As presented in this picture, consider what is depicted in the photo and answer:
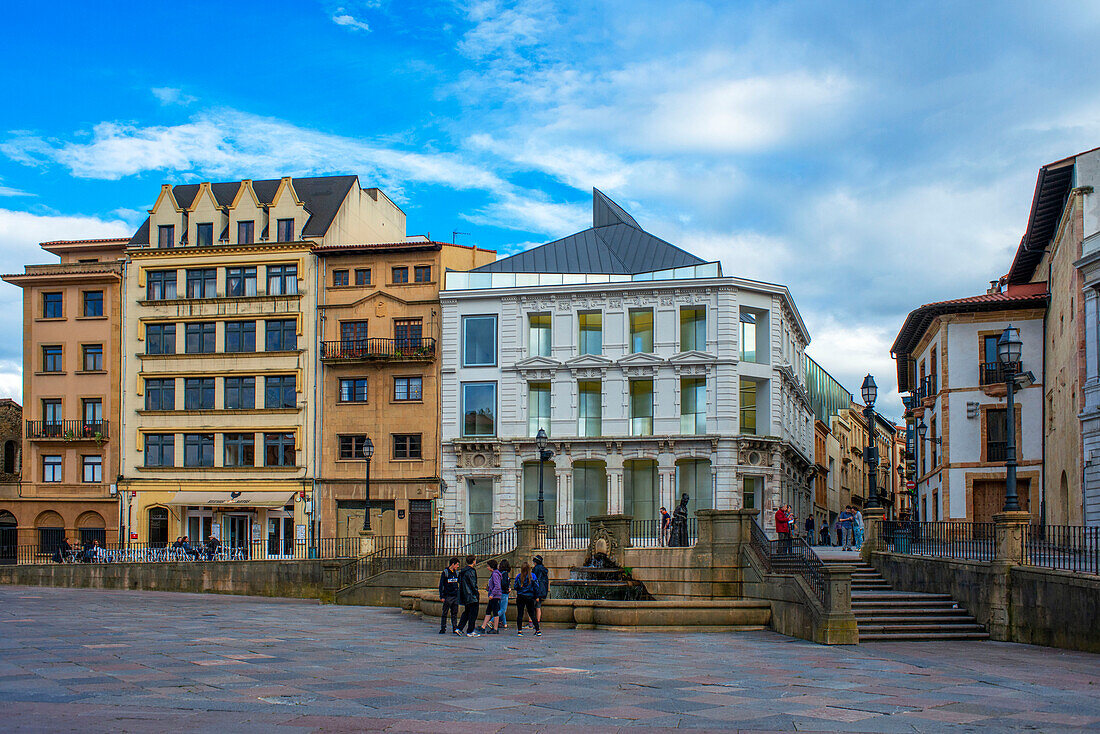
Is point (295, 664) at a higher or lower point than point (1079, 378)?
lower

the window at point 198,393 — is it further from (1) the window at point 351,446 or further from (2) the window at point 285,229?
(2) the window at point 285,229

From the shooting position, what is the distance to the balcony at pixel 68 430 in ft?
167

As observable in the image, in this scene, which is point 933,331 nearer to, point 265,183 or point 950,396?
point 950,396

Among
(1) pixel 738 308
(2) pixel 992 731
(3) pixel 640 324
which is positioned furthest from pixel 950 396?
(2) pixel 992 731

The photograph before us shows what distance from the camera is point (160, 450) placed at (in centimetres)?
5053

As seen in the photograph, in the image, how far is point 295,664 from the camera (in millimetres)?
16234

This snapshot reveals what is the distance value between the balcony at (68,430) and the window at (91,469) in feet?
3.39

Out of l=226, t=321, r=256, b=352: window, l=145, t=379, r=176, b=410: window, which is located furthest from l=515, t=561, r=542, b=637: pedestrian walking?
l=145, t=379, r=176, b=410: window

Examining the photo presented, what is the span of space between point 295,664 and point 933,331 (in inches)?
1362

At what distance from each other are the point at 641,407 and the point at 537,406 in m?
4.26

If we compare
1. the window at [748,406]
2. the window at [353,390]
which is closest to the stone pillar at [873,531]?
the window at [748,406]

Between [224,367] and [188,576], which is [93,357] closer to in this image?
[224,367]

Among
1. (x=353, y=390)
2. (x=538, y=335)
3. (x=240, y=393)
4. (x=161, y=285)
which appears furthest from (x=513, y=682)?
(x=161, y=285)

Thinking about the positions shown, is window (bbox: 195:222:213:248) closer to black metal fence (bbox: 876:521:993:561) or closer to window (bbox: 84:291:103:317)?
window (bbox: 84:291:103:317)
